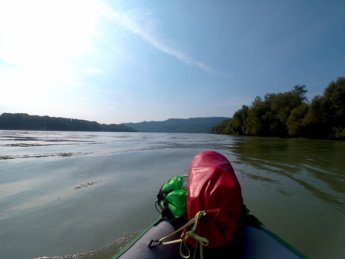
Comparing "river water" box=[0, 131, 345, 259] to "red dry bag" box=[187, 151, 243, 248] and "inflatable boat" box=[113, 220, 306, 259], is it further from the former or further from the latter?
"red dry bag" box=[187, 151, 243, 248]

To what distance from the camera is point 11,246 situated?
11.9ft

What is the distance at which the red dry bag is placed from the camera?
2107mm

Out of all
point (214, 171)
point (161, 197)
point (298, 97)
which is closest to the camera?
point (214, 171)

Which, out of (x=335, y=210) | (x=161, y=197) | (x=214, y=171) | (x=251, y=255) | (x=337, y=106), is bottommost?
(x=335, y=210)

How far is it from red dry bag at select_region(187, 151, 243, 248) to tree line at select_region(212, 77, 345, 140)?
4601 cm

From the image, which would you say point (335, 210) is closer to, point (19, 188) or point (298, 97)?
point (19, 188)

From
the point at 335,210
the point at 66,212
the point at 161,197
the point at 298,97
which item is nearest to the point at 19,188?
the point at 66,212

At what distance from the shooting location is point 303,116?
4825 cm

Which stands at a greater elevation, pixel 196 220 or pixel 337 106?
pixel 337 106

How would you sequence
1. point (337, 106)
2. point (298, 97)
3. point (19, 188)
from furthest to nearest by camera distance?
point (298, 97) → point (337, 106) → point (19, 188)

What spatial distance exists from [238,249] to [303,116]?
52925 millimetres

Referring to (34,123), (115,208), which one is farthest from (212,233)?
(34,123)

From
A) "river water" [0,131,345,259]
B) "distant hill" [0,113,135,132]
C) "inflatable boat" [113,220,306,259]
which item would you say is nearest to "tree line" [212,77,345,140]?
"river water" [0,131,345,259]

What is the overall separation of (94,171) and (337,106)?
47032 millimetres
